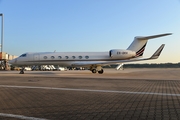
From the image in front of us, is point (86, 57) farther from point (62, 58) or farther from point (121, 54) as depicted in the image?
point (121, 54)

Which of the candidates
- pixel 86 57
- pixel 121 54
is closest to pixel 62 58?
pixel 86 57

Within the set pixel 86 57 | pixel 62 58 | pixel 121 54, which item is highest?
pixel 121 54

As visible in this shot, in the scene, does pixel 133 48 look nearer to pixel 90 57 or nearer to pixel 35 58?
pixel 90 57

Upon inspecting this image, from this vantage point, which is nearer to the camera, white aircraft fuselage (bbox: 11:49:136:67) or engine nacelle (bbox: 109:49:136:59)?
engine nacelle (bbox: 109:49:136:59)

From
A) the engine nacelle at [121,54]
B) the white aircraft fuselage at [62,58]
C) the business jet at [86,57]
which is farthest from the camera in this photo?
the white aircraft fuselage at [62,58]

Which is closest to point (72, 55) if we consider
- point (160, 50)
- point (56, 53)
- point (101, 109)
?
point (56, 53)

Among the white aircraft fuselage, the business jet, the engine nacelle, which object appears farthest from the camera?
the white aircraft fuselage

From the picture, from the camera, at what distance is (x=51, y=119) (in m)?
4.65

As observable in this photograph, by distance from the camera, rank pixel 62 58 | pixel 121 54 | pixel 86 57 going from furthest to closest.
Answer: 1. pixel 86 57
2. pixel 62 58
3. pixel 121 54

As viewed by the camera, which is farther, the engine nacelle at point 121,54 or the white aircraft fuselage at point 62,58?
the white aircraft fuselage at point 62,58

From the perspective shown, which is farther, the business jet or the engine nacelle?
the business jet

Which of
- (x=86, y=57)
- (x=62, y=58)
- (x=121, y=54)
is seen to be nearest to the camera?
(x=121, y=54)

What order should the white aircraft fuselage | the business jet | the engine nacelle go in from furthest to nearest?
the white aircraft fuselage
the business jet
the engine nacelle

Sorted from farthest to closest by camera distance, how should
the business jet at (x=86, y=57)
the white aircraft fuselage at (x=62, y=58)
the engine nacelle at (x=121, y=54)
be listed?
the white aircraft fuselage at (x=62, y=58) < the business jet at (x=86, y=57) < the engine nacelle at (x=121, y=54)
